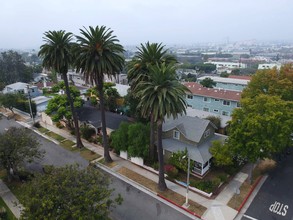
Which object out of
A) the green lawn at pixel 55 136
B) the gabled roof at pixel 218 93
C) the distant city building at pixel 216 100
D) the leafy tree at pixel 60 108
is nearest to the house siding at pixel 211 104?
the distant city building at pixel 216 100

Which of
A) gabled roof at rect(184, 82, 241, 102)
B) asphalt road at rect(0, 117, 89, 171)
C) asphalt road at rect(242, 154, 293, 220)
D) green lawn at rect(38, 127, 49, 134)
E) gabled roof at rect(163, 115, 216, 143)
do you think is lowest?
asphalt road at rect(242, 154, 293, 220)

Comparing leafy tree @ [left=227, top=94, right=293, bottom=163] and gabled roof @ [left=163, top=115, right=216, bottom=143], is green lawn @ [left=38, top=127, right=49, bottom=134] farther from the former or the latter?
leafy tree @ [left=227, top=94, right=293, bottom=163]

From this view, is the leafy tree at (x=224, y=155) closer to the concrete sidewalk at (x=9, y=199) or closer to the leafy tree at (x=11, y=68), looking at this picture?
the concrete sidewalk at (x=9, y=199)

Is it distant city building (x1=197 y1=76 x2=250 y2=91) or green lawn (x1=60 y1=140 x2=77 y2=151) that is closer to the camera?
green lawn (x1=60 y1=140 x2=77 y2=151)

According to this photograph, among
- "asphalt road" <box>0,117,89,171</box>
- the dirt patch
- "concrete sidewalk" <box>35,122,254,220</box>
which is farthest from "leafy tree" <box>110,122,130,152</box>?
"asphalt road" <box>0,117,89,171</box>

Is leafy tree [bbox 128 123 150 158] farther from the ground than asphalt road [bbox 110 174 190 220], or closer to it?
farther from the ground

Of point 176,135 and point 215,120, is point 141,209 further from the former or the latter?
point 215,120

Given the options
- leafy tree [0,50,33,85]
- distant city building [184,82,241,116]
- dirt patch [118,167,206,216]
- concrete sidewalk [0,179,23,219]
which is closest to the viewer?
concrete sidewalk [0,179,23,219]
